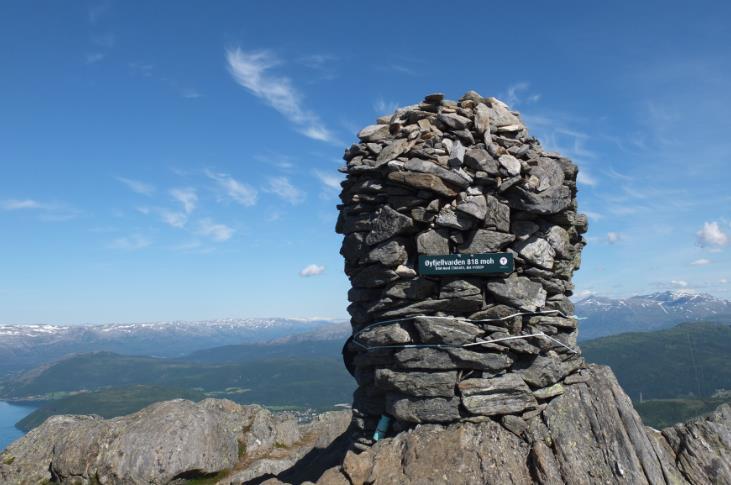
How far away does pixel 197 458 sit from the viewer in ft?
55.0

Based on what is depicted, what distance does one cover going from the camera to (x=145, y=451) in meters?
16.2

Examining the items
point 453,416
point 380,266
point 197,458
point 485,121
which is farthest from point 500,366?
point 197,458

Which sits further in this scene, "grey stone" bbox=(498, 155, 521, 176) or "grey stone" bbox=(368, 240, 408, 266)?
"grey stone" bbox=(368, 240, 408, 266)

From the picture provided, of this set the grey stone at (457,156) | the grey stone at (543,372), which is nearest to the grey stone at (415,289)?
the grey stone at (543,372)

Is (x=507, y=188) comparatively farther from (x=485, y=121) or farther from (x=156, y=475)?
(x=156, y=475)

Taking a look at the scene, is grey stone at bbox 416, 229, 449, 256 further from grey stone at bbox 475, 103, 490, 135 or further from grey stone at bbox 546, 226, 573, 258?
grey stone at bbox 475, 103, 490, 135

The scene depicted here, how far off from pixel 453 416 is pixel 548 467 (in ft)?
7.33

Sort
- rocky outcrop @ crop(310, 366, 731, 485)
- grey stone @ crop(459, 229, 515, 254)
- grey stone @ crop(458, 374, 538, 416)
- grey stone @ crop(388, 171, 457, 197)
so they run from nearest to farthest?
1. rocky outcrop @ crop(310, 366, 731, 485)
2. grey stone @ crop(458, 374, 538, 416)
3. grey stone @ crop(459, 229, 515, 254)
4. grey stone @ crop(388, 171, 457, 197)

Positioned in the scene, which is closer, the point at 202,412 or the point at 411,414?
the point at 411,414

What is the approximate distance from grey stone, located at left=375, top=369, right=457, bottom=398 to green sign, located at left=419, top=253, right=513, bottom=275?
247 cm

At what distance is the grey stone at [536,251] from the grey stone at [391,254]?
2.86 metres

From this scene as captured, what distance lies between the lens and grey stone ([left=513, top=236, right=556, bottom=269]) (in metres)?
12.1

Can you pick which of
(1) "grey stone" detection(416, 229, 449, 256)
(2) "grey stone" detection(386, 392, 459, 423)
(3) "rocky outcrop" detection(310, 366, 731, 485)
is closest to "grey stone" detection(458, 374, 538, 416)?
(3) "rocky outcrop" detection(310, 366, 731, 485)

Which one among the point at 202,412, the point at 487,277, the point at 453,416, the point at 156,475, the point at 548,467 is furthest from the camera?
the point at 202,412
